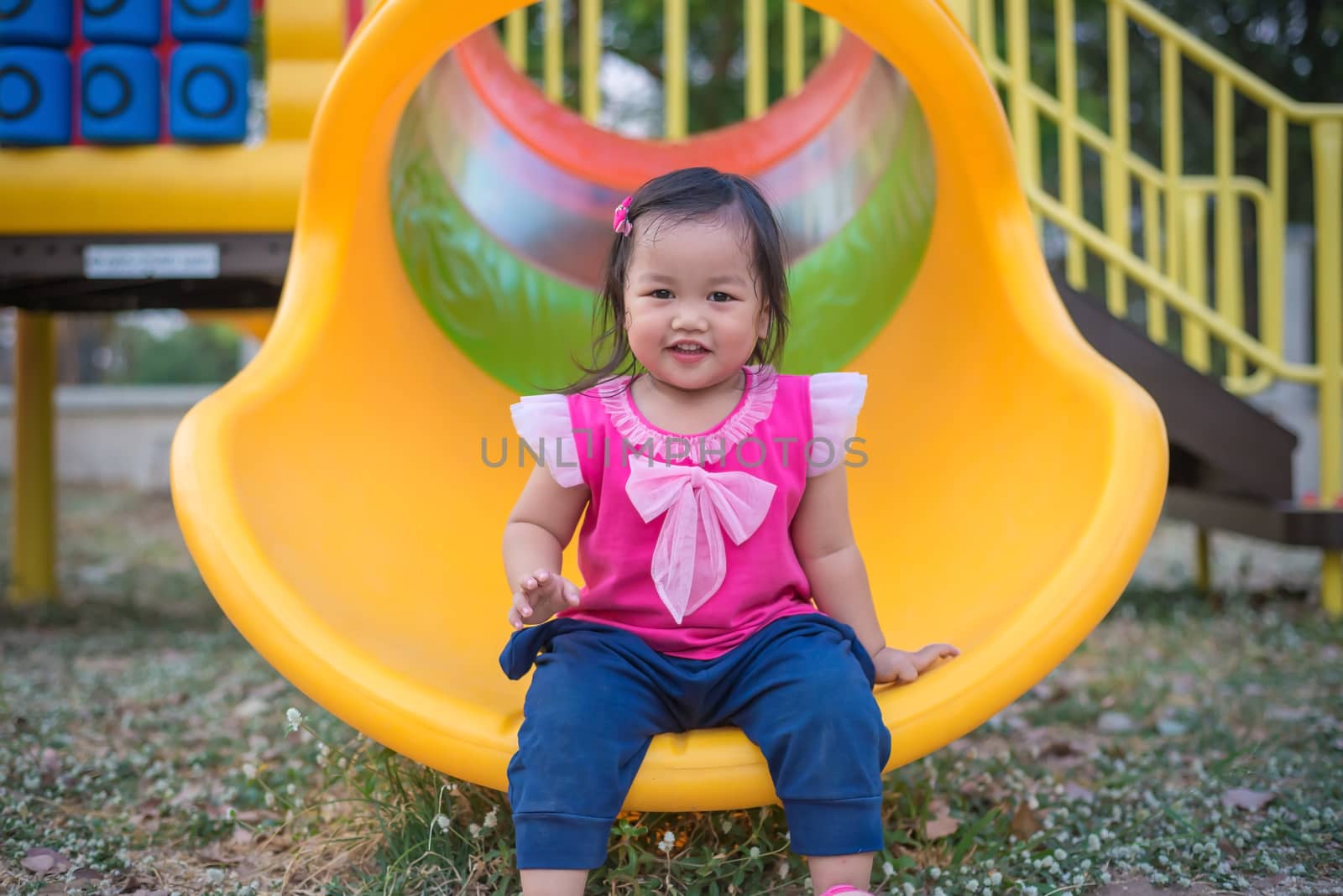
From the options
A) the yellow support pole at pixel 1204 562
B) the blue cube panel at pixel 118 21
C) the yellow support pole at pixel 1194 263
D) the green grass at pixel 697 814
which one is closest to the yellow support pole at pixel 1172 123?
the yellow support pole at pixel 1194 263

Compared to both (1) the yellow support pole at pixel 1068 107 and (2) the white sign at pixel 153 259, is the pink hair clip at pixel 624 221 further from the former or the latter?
(1) the yellow support pole at pixel 1068 107

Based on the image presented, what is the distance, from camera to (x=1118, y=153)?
3.82m

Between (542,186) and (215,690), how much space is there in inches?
57.9

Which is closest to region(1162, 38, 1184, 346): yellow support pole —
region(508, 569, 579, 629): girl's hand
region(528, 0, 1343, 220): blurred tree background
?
region(528, 0, 1343, 220): blurred tree background

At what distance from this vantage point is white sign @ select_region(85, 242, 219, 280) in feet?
9.86

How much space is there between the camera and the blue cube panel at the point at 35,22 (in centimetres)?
302

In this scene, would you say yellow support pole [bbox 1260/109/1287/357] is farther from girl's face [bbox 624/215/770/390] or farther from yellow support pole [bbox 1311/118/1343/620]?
girl's face [bbox 624/215/770/390]

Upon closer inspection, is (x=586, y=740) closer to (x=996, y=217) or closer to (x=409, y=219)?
(x=996, y=217)

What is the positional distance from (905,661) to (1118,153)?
280cm

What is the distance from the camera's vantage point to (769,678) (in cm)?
144

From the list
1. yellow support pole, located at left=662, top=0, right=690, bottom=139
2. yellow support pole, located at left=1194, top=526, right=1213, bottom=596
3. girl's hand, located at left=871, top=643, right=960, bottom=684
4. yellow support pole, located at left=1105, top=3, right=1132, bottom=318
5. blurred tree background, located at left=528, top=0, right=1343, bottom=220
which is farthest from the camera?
blurred tree background, located at left=528, top=0, right=1343, bottom=220

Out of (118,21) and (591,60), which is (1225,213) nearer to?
(591,60)

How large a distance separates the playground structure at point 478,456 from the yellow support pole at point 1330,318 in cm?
178

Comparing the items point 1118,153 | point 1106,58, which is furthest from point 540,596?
point 1106,58
